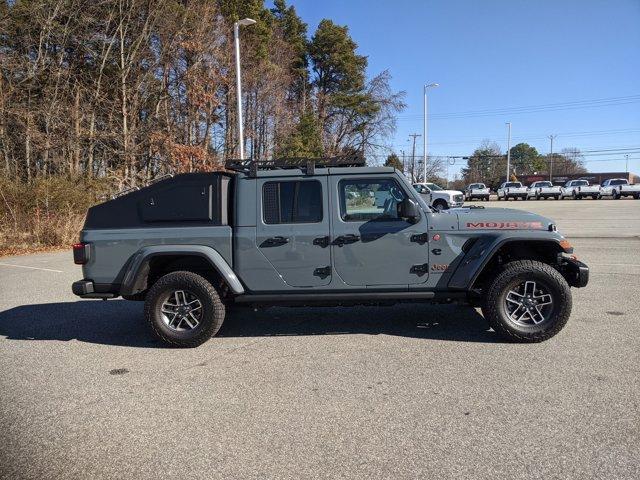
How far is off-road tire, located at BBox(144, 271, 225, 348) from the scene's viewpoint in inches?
203

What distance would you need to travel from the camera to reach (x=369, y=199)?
5234 mm

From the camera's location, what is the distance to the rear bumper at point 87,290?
5.22 m

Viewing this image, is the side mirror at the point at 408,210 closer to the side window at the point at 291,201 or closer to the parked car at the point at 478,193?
the side window at the point at 291,201

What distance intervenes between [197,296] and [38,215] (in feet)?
39.7

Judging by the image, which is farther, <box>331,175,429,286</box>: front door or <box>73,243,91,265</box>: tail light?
<box>73,243,91,265</box>: tail light

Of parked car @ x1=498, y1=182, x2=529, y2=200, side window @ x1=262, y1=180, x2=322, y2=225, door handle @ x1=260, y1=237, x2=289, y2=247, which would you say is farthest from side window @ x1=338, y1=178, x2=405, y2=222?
parked car @ x1=498, y1=182, x2=529, y2=200

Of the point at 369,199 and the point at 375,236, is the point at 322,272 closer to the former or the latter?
the point at 375,236

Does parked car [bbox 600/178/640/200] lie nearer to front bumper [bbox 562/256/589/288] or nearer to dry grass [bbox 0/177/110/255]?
dry grass [bbox 0/177/110/255]

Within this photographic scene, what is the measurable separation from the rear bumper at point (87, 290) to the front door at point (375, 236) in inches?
99.0

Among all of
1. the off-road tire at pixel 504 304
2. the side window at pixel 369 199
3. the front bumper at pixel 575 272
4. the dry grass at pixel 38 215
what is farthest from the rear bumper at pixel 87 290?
the dry grass at pixel 38 215

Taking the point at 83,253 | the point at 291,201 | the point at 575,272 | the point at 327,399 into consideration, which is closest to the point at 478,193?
the point at 575,272

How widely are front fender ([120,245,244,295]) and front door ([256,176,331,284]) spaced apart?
41cm

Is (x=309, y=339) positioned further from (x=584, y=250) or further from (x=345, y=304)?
(x=584, y=250)

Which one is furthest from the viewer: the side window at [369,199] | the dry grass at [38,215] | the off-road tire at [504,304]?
the dry grass at [38,215]
